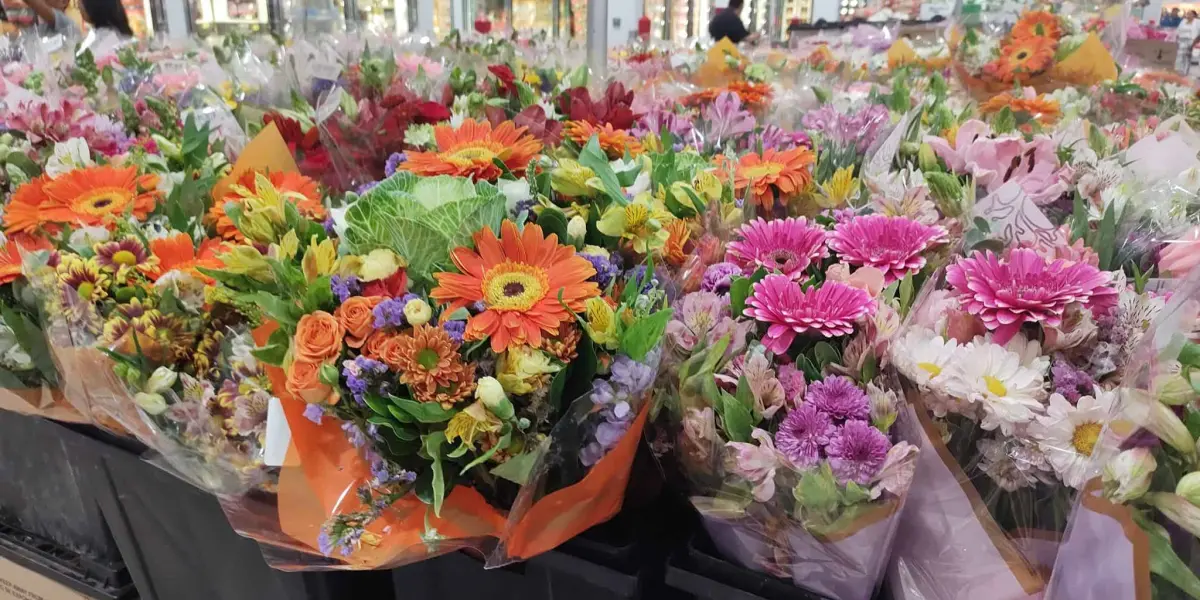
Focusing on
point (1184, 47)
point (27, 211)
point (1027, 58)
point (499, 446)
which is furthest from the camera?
point (1184, 47)

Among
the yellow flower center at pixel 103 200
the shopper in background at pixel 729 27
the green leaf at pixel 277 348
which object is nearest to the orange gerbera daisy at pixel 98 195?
the yellow flower center at pixel 103 200

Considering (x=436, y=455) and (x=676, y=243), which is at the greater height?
(x=676, y=243)

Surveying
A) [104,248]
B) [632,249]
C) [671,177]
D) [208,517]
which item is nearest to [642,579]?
[632,249]

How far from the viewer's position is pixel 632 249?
0.79 meters

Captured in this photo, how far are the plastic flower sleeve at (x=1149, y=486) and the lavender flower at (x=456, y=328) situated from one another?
1.56ft

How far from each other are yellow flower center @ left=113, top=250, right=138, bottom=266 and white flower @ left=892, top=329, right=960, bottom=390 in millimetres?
842

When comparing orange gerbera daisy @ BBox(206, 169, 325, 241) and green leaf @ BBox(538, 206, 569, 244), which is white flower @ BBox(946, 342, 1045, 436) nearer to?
green leaf @ BBox(538, 206, 569, 244)

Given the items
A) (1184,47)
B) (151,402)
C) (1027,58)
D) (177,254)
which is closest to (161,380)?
(151,402)

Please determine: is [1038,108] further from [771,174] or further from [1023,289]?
[1023,289]

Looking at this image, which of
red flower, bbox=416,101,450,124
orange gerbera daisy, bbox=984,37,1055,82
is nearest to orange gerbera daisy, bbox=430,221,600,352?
red flower, bbox=416,101,450,124

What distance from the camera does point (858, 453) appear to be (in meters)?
0.60

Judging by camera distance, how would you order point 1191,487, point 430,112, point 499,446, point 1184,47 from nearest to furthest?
point 1191,487 < point 499,446 < point 430,112 < point 1184,47

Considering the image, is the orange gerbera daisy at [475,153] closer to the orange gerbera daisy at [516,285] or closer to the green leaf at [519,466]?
the orange gerbera daisy at [516,285]

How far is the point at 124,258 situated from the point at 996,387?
921mm
